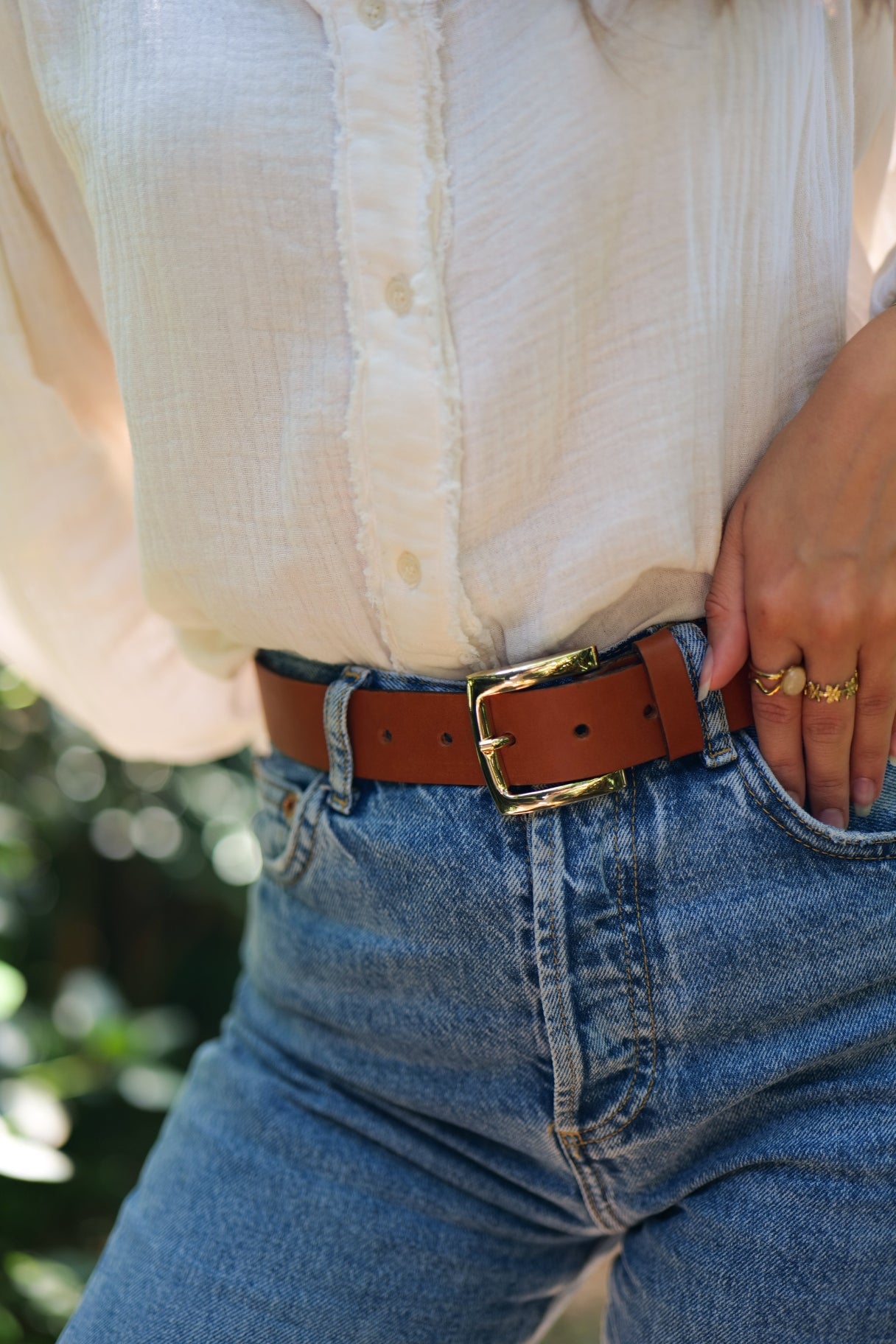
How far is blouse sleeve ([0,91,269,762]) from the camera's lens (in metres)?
1.06

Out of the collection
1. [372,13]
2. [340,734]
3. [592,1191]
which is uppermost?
[372,13]

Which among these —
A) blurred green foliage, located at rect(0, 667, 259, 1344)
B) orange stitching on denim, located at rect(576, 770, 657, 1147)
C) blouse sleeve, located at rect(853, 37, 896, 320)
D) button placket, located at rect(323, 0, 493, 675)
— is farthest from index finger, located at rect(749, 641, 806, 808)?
blurred green foliage, located at rect(0, 667, 259, 1344)

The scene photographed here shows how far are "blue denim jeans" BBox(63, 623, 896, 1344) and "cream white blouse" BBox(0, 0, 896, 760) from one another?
12cm

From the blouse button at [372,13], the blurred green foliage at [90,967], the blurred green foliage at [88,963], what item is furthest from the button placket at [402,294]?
the blurred green foliage at [88,963]

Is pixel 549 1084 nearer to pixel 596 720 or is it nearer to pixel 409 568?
pixel 596 720

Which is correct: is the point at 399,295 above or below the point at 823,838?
above

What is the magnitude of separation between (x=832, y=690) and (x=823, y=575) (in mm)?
89

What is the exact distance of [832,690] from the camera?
84 centimetres

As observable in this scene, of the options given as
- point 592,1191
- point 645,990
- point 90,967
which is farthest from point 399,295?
point 90,967

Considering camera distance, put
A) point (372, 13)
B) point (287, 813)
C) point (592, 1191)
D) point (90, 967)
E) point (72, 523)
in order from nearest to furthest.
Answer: point (372, 13) < point (592, 1191) < point (287, 813) < point (72, 523) < point (90, 967)

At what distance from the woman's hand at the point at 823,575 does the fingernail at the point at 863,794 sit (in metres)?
0.01

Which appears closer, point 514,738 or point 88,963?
point 514,738

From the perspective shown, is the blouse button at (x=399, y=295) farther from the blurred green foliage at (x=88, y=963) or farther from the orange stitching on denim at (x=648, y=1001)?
the blurred green foliage at (x=88, y=963)

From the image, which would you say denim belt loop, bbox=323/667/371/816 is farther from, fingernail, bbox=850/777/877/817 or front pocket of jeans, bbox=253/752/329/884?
fingernail, bbox=850/777/877/817
